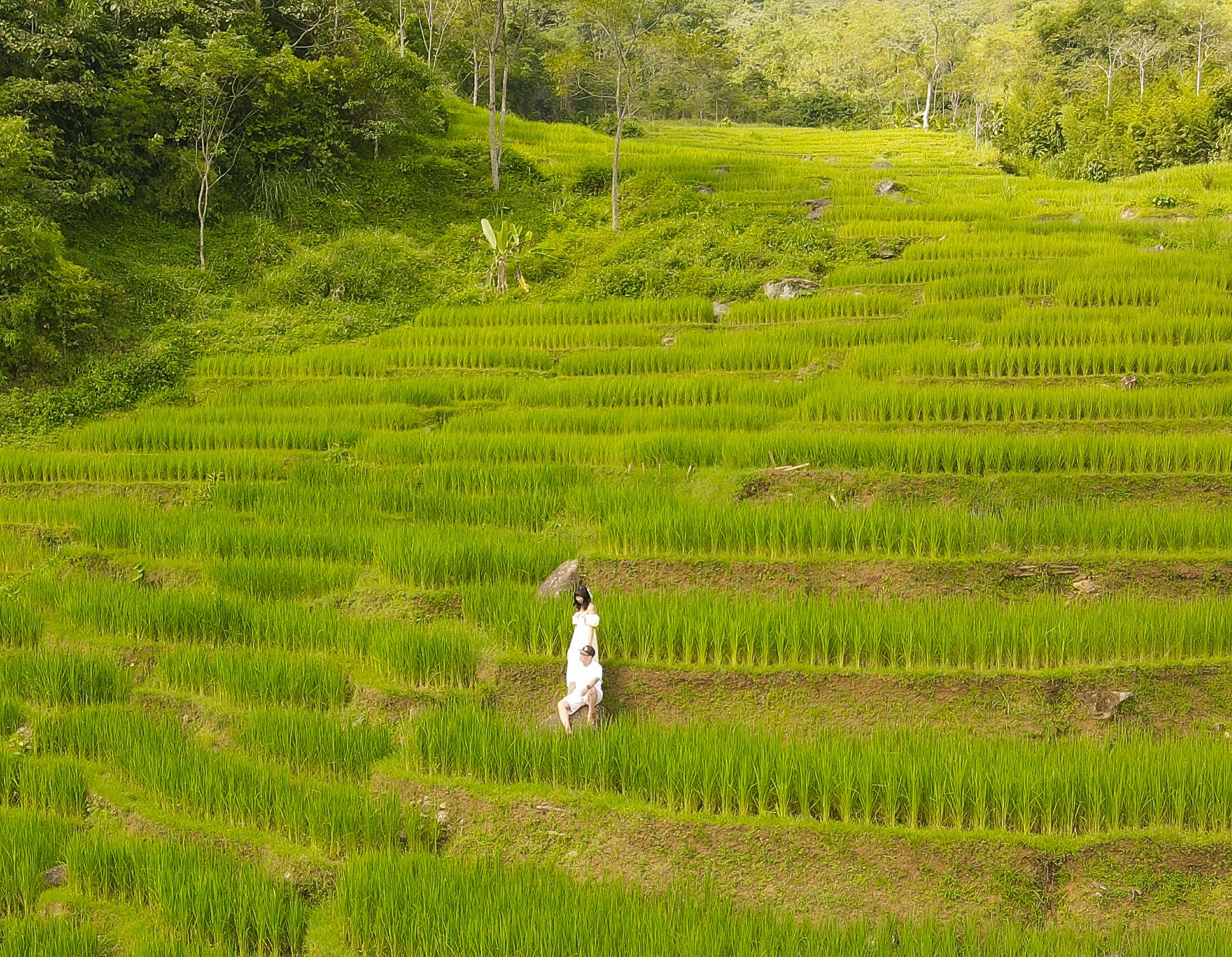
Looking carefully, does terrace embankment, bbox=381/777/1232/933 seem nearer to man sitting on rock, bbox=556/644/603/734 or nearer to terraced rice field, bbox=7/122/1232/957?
terraced rice field, bbox=7/122/1232/957

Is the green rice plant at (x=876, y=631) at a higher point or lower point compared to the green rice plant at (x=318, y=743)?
higher

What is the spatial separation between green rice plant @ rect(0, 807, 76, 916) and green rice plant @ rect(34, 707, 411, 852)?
1.73 ft

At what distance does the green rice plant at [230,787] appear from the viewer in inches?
197

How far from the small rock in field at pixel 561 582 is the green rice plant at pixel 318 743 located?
1730 millimetres

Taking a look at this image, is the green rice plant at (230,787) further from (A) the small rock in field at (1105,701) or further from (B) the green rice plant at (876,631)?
(A) the small rock in field at (1105,701)

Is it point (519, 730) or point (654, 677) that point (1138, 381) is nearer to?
point (654, 677)

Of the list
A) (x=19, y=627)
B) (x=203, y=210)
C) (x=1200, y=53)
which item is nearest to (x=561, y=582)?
(x=19, y=627)

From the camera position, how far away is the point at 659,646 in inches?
257

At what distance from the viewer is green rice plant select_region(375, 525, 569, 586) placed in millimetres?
Result: 7566

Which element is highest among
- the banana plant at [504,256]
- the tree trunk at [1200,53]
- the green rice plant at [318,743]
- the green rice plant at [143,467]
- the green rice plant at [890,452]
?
the tree trunk at [1200,53]

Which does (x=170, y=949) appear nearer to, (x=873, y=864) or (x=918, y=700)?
(x=873, y=864)

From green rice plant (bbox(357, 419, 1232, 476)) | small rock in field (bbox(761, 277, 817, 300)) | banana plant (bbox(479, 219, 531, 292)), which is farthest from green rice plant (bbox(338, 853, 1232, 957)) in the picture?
banana plant (bbox(479, 219, 531, 292))

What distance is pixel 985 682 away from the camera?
6.00 metres

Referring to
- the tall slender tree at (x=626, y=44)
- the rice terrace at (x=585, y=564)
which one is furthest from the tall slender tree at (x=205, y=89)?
the tall slender tree at (x=626, y=44)
